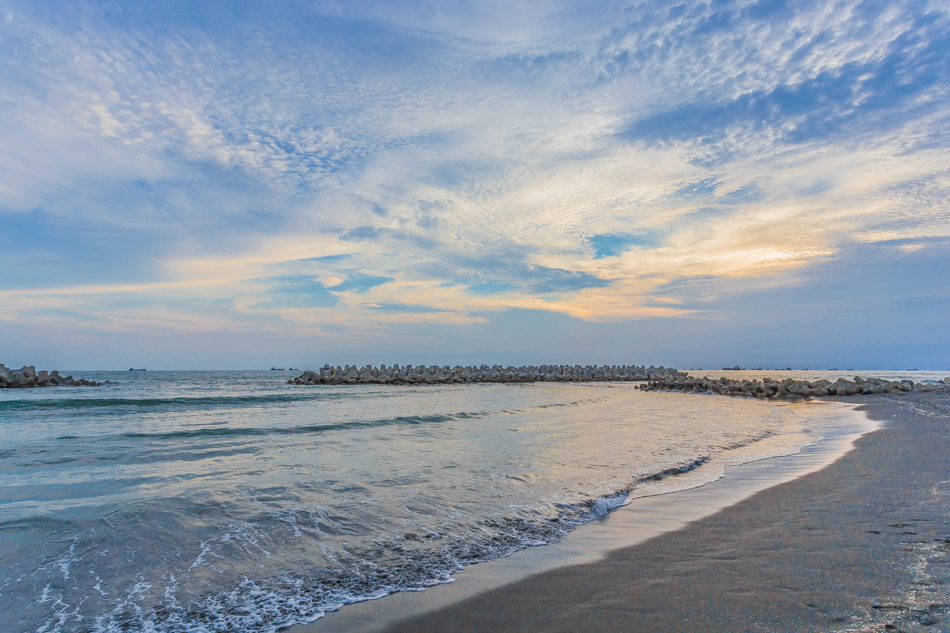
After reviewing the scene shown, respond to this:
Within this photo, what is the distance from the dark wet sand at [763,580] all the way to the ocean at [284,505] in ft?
2.48

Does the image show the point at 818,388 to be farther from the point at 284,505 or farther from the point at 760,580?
the point at 284,505

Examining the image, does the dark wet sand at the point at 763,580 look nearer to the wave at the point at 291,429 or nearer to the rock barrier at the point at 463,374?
the wave at the point at 291,429

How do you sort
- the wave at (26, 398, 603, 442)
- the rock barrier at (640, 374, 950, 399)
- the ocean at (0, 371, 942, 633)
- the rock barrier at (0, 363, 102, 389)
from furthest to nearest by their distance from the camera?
the rock barrier at (0, 363, 102, 389)
the rock barrier at (640, 374, 950, 399)
the wave at (26, 398, 603, 442)
the ocean at (0, 371, 942, 633)

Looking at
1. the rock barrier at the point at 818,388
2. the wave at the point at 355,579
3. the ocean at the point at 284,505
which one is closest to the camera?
the wave at the point at 355,579

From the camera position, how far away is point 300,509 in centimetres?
466

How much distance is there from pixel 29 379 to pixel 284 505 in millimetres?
34665

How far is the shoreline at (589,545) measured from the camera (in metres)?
2.73

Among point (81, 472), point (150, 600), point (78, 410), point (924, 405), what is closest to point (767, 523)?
point (150, 600)

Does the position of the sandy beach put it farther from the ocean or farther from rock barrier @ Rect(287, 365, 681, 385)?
rock barrier @ Rect(287, 365, 681, 385)

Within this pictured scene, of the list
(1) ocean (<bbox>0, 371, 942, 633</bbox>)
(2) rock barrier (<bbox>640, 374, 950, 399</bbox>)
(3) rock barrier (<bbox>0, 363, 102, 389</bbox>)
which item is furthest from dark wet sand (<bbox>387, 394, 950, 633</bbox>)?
(3) rock barrier (<bbox>0, 363, 102, 389</bbox>)

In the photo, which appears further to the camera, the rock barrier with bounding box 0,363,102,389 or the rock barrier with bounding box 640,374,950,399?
the rock barrier with bounding box 0,363,102,389

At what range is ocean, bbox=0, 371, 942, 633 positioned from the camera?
2.99 meters

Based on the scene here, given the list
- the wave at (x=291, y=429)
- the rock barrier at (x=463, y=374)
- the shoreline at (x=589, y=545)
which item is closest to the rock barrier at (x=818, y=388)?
the rock barrier at (x=463, y=374)

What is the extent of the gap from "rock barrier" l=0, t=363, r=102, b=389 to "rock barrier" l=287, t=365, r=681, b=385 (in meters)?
14.1
